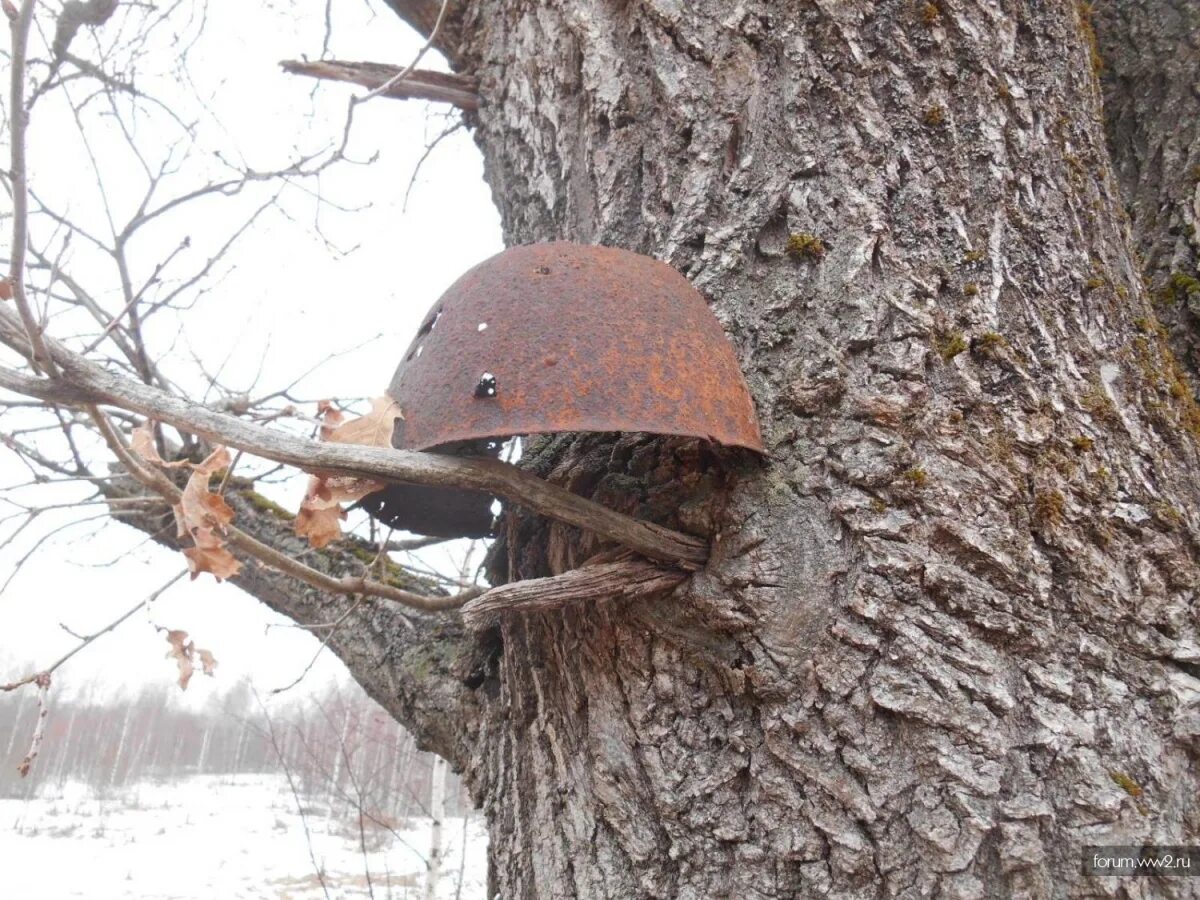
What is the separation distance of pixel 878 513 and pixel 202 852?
1788 centimetres

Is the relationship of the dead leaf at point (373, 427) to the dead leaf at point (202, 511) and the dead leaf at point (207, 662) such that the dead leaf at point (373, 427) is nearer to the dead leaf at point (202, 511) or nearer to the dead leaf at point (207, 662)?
the dead leaf at point (202, 511)

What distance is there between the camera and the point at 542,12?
1.94 metres

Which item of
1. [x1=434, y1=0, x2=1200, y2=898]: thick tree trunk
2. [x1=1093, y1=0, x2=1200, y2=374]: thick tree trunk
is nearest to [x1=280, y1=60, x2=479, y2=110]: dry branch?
[x1=434, y1=0, x2=1200, y2=898]: thick tree trunk

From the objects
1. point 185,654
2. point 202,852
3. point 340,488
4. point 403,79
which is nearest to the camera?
point 340,488

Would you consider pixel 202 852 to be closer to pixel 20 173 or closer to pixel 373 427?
pixel 373 427

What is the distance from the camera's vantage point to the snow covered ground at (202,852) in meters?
11.5

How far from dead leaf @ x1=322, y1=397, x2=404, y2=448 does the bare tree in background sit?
0.27 ft

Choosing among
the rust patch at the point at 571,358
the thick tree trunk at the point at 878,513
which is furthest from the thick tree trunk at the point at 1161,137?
the rust patch at the point at 571,358

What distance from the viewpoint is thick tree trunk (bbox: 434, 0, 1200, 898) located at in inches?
41.6

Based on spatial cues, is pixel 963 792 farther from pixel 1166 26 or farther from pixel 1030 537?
pixel 1166 26

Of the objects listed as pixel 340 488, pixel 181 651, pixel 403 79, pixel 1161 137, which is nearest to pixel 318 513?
pixel 340 488

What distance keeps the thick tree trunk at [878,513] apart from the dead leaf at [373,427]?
0.39m

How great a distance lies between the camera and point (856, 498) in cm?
119

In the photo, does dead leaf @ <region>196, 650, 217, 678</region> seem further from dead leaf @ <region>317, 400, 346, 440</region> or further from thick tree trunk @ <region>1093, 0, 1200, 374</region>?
thick tree trunk @ <region>1093, 0, 1200, 374</region>
